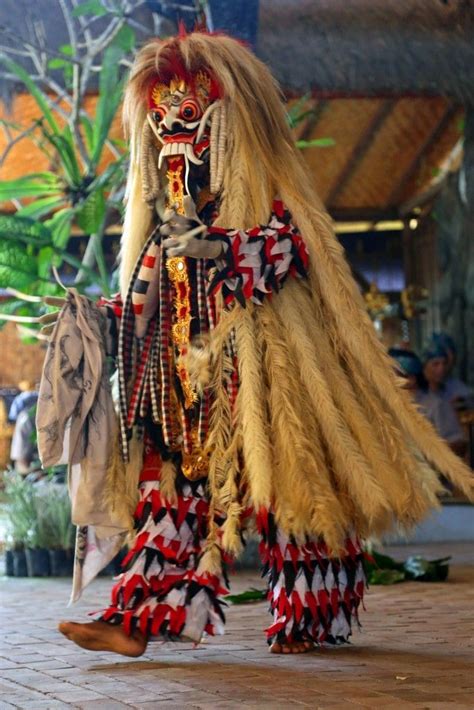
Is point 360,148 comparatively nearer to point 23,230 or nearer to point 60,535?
point 23,230

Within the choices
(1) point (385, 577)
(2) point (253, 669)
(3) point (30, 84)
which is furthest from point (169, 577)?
(3) point (30, 84)

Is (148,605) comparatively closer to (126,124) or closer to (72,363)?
(72,363)

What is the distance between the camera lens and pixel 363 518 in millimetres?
3658

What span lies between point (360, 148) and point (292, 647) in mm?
7637

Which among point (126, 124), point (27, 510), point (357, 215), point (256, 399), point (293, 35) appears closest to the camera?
point (256, 399)

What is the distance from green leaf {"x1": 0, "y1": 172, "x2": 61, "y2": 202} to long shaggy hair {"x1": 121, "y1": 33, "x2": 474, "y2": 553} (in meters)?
3.08

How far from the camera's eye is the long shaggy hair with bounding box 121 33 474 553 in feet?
11.7

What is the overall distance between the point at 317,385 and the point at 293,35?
17.0ft

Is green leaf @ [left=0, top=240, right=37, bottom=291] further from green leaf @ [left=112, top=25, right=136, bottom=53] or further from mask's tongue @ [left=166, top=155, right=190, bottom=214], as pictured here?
mask's tongue @ [left=166, top=155, right=190, bottom=214]

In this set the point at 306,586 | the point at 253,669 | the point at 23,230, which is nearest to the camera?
the point at 253,669

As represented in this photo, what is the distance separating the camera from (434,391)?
353 inches

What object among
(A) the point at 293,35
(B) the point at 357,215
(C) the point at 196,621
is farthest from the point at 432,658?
(B) the point at 357,215

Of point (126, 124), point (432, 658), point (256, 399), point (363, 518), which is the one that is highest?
point (126, 124)

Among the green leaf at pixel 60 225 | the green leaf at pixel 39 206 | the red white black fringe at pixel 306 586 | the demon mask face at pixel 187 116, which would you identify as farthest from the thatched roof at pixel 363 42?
the red white black fringe at pixel 306 586
